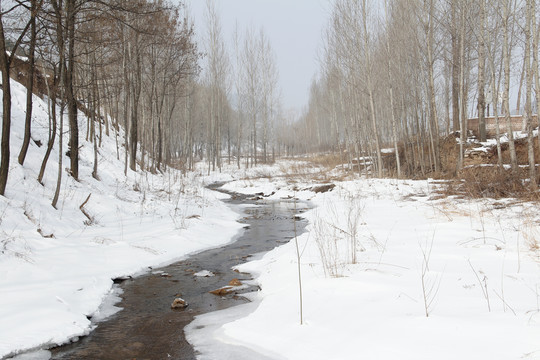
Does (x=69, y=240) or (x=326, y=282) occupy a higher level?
(x=69, y=240)

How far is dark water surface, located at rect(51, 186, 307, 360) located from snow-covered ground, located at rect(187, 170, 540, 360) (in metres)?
0.27

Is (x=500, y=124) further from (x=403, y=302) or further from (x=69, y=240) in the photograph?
(x=69, y=240)

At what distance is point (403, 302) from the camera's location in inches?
122

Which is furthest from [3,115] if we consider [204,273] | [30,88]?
[204,273]

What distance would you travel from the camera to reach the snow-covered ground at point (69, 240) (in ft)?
11.8

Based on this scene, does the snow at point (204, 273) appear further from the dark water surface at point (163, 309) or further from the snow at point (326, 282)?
the snow at point (326, 282)

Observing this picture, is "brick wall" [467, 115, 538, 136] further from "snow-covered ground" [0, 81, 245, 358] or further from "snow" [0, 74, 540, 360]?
"snow-covered ground" [0, 81, 245, 358]

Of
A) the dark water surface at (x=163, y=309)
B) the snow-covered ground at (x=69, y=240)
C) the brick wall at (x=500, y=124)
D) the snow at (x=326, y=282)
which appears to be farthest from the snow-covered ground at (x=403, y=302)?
the brick wall at (x=500, y=124)

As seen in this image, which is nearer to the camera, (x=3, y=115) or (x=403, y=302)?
(x=403, y=302)

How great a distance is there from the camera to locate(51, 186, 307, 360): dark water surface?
3205 mm

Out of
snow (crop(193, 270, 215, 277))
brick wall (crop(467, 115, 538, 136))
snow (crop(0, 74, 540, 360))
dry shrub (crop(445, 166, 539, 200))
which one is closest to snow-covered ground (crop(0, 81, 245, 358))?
snow (crop(0, 74, 540, 360))

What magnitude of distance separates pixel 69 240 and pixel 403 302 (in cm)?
579

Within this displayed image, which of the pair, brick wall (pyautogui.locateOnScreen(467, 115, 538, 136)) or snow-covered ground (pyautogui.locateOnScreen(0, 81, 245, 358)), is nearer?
snow-covered ground (pyautogui.locateOnScreen(0, 81, 245, 358))

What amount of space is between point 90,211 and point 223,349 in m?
7.06
